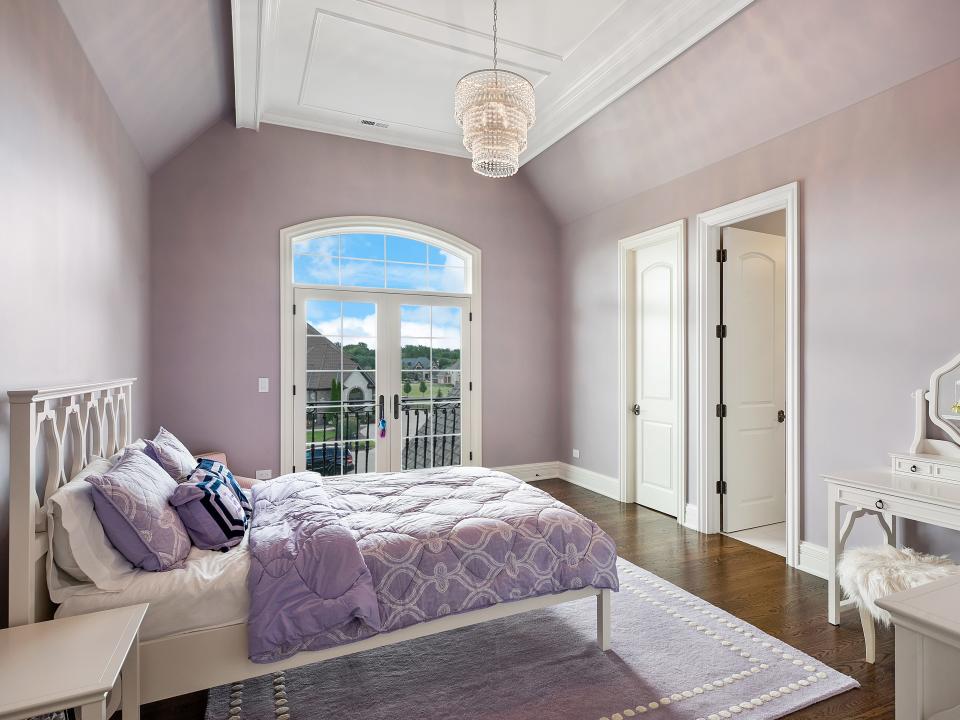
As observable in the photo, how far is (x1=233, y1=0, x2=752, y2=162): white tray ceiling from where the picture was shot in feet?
10.2

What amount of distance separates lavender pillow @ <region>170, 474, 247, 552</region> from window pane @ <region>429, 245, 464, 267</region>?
11.6ft

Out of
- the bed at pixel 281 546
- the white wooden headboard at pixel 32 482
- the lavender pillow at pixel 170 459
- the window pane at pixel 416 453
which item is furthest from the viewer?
the window pane at pixel 416 453

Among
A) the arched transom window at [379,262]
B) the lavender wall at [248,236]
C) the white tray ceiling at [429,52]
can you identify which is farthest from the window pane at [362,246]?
the white tray ceiling at [429,52]

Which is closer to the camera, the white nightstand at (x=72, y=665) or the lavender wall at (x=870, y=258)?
the white nightstand at (x=72, y=665)

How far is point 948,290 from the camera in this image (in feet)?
8.59

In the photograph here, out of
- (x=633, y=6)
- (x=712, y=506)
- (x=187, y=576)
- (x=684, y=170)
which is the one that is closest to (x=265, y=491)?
(x=187, y=576)

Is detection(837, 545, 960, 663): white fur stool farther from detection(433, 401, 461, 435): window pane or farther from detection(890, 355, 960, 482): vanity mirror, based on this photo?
detection(433, 401, 461, 435): window pane

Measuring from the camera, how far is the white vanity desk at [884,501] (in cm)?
225

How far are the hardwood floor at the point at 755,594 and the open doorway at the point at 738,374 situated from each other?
414 mm

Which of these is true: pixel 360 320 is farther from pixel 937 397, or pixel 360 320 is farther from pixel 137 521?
pixel 937 397

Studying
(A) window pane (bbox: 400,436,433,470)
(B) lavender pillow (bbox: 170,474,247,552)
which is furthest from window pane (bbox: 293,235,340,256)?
(B) lavender pillow (bbox: 170,474,247,552)

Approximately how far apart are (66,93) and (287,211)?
2.41 m

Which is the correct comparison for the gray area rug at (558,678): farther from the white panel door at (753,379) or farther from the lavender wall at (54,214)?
the white panel door at (753,379)

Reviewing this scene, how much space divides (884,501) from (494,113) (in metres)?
2.65
